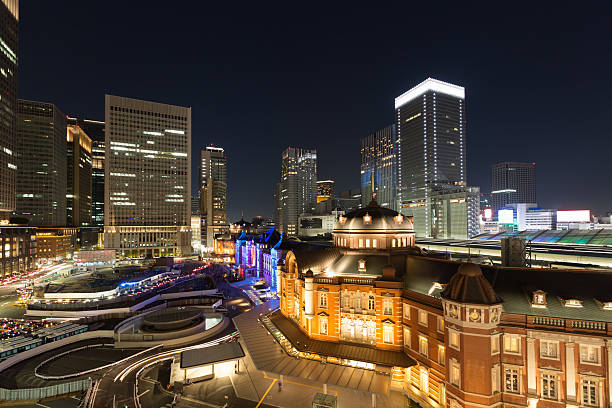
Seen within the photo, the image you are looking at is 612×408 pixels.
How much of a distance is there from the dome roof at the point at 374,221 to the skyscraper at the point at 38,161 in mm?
178243

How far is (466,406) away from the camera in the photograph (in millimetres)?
26438

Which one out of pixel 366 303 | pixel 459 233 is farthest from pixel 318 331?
pixel 459 233

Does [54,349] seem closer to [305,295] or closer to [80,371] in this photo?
[80,371]

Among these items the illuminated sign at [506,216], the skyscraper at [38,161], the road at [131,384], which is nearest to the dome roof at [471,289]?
the road at [131,384]

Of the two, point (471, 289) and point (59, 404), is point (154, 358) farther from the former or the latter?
point (471, 289)

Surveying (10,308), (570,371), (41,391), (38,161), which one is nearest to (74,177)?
(38,161)

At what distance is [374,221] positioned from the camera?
1837 inches

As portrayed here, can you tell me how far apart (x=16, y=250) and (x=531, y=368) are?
5848 inches

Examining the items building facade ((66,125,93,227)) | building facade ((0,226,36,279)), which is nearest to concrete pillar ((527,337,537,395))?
building facade ((0,226,36,279))

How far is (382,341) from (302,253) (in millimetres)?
17420

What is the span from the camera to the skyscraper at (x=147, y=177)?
141m

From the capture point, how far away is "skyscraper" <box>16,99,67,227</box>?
146 metres

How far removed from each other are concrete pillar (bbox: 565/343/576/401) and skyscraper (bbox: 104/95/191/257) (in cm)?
15713

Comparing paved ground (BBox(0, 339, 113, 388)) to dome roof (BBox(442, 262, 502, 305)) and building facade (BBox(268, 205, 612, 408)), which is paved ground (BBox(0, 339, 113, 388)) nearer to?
building facade (BBox(268, 205, 612, 408))
